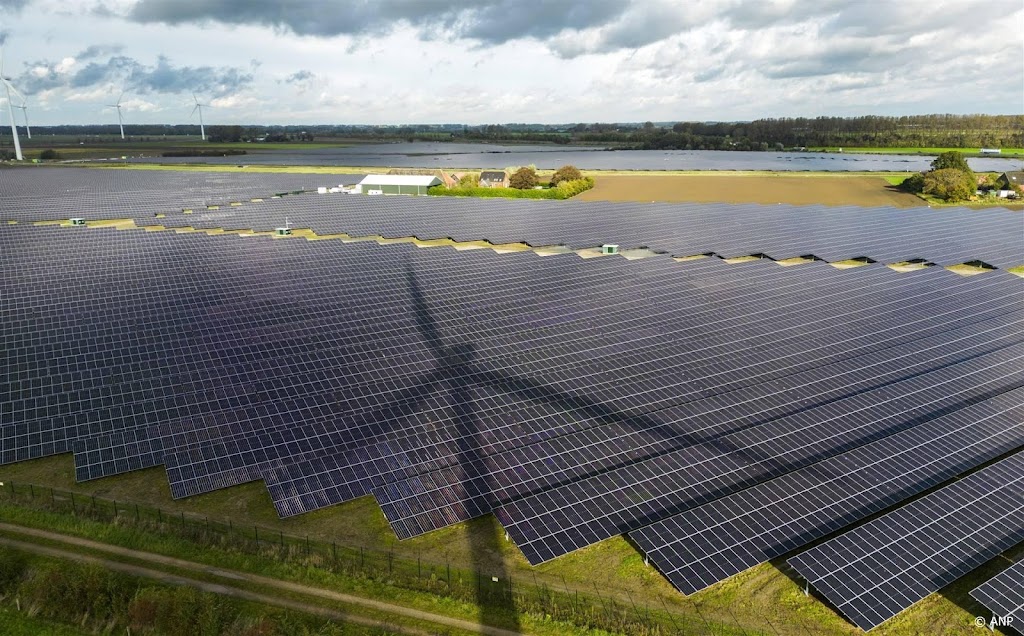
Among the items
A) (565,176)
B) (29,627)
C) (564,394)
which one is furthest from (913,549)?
(565,176)

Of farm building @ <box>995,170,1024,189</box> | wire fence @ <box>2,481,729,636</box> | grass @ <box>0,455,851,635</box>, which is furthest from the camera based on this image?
farm building @ <box>995,170,1024,189</box>

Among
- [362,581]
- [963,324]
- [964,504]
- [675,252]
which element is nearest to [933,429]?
[964,504]

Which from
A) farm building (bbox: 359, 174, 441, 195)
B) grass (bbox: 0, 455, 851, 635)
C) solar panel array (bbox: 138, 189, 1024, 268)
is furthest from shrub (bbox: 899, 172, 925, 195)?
grass (bbox: 0, 455, 851, 635)

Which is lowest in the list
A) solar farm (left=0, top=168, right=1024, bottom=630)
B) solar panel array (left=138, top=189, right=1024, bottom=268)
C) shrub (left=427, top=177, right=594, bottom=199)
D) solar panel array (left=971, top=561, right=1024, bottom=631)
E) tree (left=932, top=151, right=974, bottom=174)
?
solar panel array (left=971, top=561, right=1024, bottom=631)

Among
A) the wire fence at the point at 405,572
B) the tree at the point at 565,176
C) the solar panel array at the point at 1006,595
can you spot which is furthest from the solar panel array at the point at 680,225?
the wire fence at the point at 405,572

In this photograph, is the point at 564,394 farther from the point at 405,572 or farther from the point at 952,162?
the point at 952,162

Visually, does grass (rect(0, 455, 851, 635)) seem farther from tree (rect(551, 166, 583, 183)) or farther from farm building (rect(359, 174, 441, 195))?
tree (rect(551, 166, 583, 183))

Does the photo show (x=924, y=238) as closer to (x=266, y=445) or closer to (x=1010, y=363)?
(x=1010, y=363)
